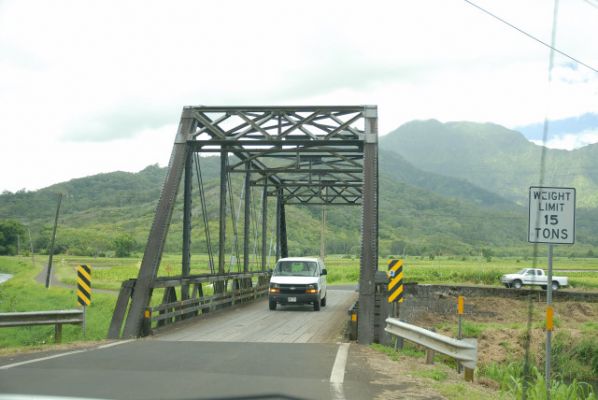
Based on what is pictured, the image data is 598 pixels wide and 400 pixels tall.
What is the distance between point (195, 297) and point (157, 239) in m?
3.13

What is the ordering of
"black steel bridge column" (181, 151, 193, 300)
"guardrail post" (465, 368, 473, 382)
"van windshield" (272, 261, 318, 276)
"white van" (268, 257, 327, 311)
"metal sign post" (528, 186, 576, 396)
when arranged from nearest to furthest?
"metal sign post" (528, 186, 576, 396) < "guardrail post" (465, 368, 473, 382) < "black steel bridge column" (181, 151, 193, 300) < "white van" (268, 257, 327, 311) < "van windshield" (272, 261, 318, 276)

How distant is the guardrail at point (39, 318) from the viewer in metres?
12.8

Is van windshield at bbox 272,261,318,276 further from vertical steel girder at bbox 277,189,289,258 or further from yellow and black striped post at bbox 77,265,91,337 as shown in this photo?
vertical steel girder at bbox 277,189,289,258

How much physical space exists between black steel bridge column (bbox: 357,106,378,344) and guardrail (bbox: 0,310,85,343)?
6.02m

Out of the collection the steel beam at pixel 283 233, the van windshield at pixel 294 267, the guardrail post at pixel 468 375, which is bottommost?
the guardrail post at pixel 468 375

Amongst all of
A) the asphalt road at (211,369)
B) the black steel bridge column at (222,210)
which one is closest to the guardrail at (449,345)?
the asphalt road at (211,369)

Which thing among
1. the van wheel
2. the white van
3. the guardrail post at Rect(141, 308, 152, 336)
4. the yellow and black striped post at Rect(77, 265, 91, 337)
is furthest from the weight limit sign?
the van wheel

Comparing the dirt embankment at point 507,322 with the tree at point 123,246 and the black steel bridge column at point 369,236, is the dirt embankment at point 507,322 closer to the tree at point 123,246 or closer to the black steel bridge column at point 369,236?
the black steel bridge column at point 369,236

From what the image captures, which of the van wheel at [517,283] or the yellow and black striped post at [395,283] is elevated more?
the yellow and black striped post at [395,283]

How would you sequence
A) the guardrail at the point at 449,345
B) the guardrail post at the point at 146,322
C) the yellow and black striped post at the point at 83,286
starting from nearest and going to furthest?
the guardrail at the point at 449,345, the guardrail post at the point at 146,322, the yellow and black striped post at the point at 83,286

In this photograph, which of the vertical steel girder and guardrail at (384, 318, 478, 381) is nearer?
guardrail at (384, 318, 478, 381)

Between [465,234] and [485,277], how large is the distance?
394ft

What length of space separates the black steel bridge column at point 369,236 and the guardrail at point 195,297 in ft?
14.1

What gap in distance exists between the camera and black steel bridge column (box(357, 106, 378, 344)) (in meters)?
13.7
